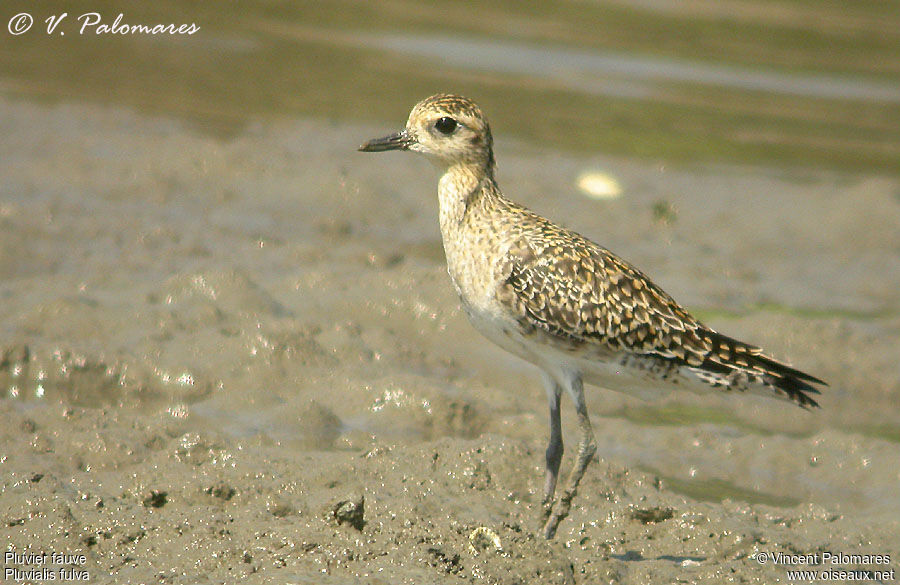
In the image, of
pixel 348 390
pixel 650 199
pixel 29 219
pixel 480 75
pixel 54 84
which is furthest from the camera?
pixel 480 75

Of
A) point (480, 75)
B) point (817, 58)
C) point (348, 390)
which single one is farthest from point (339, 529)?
point (817, 58)

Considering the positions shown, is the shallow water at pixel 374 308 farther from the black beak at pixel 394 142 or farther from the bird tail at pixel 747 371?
the black beak at pixel 394 142

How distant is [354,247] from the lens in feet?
35.4

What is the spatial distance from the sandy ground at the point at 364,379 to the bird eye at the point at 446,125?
1.85 meters

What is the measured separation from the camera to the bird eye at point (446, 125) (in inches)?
274

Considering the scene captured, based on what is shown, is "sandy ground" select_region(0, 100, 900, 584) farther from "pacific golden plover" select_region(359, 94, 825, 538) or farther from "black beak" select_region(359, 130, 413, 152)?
"black beak" select_region(359, 130, 413, 152)

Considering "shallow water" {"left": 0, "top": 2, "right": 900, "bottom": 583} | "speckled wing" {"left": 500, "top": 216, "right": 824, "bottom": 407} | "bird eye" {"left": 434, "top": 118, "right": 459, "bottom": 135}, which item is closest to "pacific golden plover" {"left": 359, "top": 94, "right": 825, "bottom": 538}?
"speckled wing" {"left": 500, "top": 216, "right": 824, "bottom": 407}

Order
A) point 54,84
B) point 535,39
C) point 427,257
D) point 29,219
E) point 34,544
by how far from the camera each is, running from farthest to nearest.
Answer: point 535,39 < point 54,84 < point 427,257 < point 29,219 < point 34,544

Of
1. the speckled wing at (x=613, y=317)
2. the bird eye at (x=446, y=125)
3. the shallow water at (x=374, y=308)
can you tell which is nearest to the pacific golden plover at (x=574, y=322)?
the speckled wing at (x=613, y=317)

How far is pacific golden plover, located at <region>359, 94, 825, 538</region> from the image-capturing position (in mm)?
6461

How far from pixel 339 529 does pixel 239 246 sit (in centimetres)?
496

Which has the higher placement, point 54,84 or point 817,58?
point 817,58

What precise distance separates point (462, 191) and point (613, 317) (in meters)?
1.15

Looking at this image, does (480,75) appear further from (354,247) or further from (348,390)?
(348,390)
